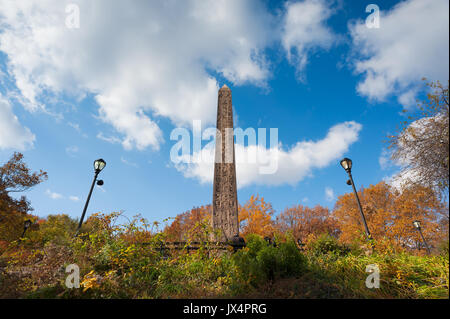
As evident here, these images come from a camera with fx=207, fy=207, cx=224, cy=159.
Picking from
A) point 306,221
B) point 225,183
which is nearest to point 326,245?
point 225,183

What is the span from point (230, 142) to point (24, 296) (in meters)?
10.5

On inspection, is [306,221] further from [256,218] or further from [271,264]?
[271,264]

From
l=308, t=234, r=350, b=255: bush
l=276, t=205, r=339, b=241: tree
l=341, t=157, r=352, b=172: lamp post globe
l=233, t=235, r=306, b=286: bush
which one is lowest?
l=233, t=235, r=306, b=286: bush

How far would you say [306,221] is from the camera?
37.0 m

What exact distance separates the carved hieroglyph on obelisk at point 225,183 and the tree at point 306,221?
2697cm

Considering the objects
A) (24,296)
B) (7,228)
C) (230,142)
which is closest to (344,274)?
(24,296)

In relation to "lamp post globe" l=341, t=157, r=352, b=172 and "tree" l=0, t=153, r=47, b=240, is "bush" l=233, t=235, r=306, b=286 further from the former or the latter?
"tree" l=0, t=153, r=47, b=240

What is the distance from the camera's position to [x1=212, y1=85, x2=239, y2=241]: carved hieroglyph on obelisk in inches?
447

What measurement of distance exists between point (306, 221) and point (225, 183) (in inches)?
1205

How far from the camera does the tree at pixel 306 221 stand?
36.0 meters

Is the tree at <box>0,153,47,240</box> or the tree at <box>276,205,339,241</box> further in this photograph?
the tree at <box>276,205,339,241</box>

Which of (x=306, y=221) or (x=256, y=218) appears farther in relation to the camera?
(x=306, y=221)

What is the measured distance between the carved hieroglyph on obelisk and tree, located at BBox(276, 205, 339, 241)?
27.0 meters

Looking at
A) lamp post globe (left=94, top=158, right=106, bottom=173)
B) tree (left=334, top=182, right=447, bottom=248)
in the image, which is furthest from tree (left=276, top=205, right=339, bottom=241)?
lamp post globe (left=94, top=158, right=106, bottom=173)
